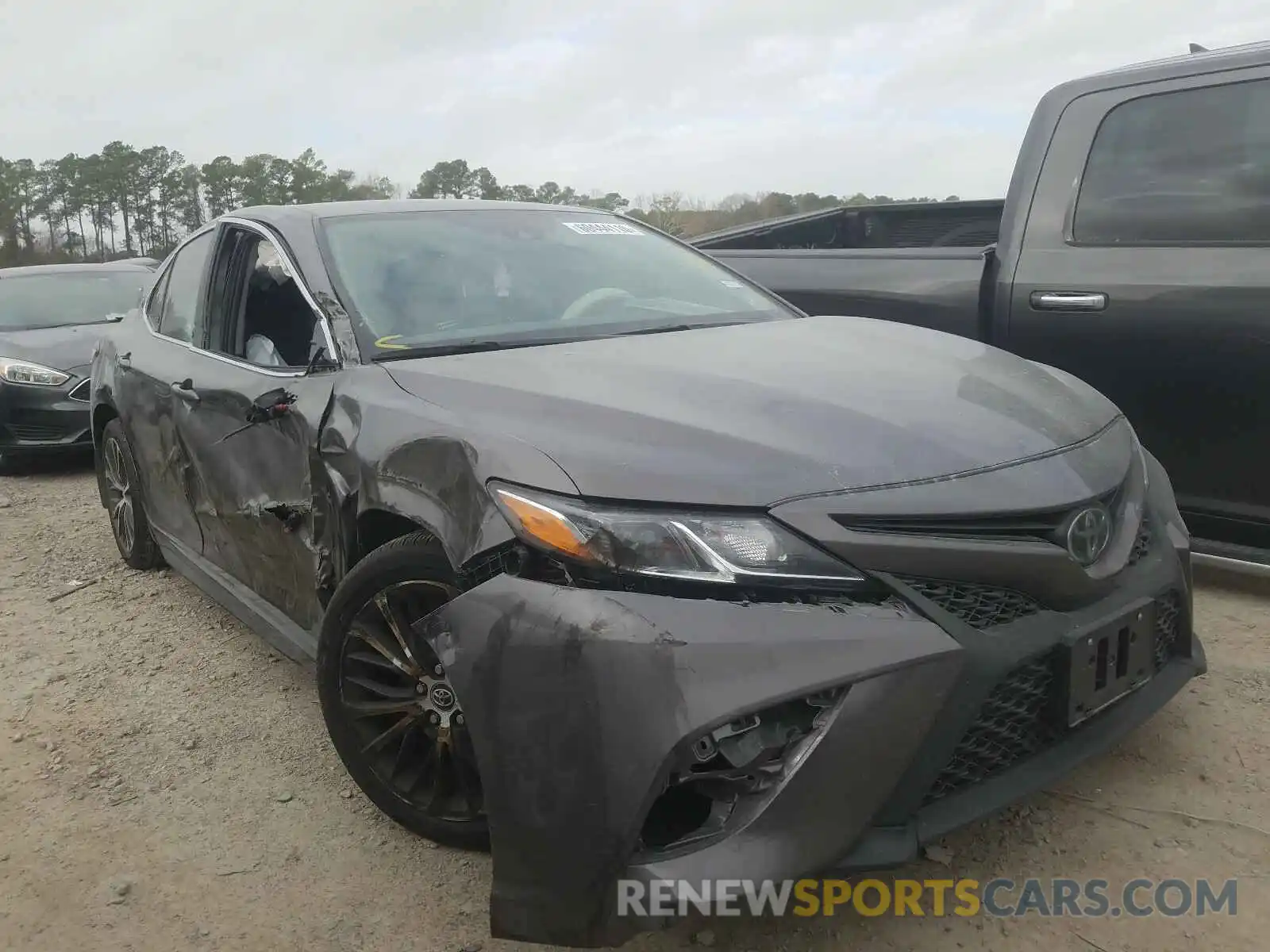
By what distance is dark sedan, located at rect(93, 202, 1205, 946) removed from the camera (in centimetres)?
168

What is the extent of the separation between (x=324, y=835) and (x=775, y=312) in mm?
1966

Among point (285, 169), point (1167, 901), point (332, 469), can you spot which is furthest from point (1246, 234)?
point (285, 169)

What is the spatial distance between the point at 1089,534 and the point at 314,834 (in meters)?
1.88

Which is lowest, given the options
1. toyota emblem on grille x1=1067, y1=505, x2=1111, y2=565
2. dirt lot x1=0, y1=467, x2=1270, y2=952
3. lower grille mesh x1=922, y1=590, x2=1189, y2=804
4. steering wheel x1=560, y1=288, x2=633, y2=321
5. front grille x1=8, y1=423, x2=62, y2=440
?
dirt lot x1=0, y1=467, x2=1270, y2=952

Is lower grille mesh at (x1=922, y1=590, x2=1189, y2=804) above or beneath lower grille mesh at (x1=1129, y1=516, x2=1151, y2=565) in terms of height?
beneath

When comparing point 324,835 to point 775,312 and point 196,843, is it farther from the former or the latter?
point 775,312

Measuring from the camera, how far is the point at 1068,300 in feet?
11.2

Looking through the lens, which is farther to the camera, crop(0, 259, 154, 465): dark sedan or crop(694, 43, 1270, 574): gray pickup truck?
crop(0, 259, 154, 465): dark sedan

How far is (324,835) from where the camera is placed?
2508 millimetres

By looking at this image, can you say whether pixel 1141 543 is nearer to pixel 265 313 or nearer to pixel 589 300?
pixel 589 300

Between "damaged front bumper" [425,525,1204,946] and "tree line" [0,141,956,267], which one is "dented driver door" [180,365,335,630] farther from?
"tree line" [0,141,956,267]

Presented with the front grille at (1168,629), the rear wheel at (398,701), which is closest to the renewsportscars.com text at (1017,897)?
the front grille at (1168,629)

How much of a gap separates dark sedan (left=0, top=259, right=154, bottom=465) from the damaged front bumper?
6.40 m

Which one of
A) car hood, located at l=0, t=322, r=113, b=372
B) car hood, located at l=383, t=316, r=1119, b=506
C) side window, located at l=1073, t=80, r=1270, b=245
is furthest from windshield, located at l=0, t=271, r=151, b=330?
side window, located at l=1073, t=80, r=1270, b=245
